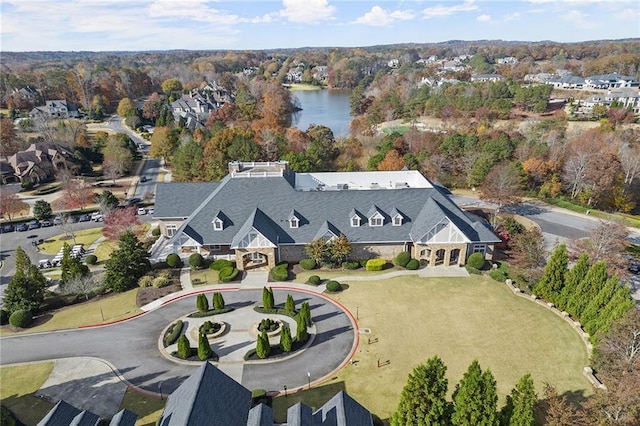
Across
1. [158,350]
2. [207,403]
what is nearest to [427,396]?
[207,403]

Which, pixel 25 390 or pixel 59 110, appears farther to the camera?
pixel 59 110

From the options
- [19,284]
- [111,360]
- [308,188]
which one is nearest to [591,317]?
[308,188]

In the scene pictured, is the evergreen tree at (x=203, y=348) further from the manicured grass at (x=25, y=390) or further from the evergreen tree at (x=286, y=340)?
the manicured grass at (x=25, y=390)

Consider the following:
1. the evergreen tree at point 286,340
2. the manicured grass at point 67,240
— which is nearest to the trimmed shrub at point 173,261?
the manicured grass at point 67,240

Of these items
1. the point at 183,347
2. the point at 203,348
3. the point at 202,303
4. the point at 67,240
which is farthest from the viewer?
the point at 67,240

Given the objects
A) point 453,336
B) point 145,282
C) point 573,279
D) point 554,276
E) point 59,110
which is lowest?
point 453,336

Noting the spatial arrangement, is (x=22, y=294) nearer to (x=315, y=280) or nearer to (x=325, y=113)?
(x=315, y=280)
